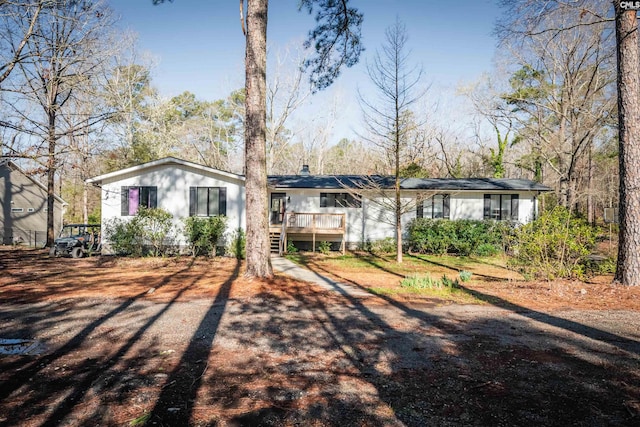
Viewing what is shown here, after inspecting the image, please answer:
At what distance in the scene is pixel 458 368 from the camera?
3.89m

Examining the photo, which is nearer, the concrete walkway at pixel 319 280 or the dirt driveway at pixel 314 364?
the dirt driveway at pixel 314 364

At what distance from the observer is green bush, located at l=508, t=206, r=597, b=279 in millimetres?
8180

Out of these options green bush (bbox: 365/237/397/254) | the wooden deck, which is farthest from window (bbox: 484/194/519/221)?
the wooden deck

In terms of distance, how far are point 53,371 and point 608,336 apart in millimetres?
6646

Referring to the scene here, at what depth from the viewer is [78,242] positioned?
16203mm

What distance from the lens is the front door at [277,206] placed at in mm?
20266

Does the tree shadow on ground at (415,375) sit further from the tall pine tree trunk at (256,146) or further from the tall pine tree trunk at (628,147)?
the tall pine tree trunk at (628,147)

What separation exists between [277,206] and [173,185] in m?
5.62

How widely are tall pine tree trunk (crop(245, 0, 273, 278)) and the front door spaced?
34.9 feet

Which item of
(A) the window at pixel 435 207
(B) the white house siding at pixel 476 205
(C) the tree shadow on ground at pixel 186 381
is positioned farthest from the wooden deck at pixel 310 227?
(C) the tree shadow on ground at pixel 186 381

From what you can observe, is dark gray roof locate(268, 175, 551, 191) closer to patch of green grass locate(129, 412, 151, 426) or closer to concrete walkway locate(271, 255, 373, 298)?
concrete walkway locate(271, 255, 373, 298)

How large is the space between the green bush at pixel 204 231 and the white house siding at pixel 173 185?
685 mm

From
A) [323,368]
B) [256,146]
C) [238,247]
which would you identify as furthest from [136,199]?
[323,368]

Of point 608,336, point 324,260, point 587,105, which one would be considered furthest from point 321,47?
point 587,105
